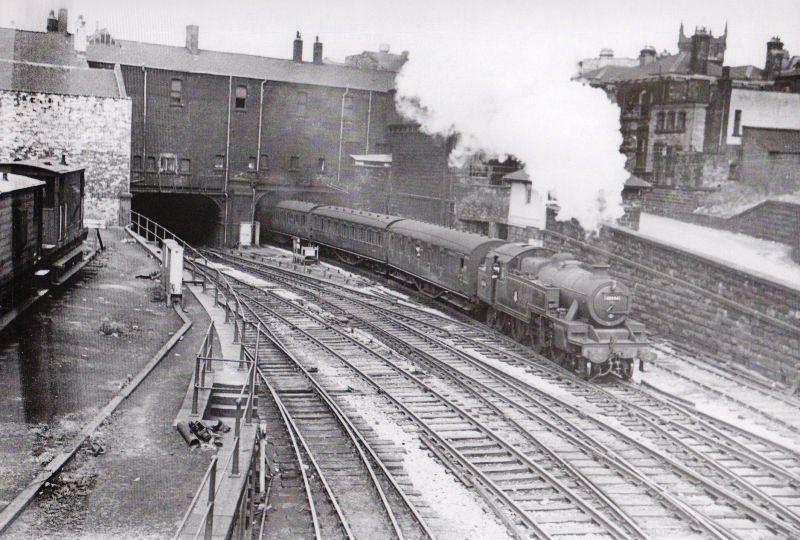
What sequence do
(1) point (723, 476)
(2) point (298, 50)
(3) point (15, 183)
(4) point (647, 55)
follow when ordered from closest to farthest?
(1) point (723, 476) → (3) point (15, 183) → (2) point (298, 50) → (4) point (647, 55)

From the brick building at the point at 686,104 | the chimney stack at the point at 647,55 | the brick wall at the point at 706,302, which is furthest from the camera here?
the chimney stack at the point at 647,55

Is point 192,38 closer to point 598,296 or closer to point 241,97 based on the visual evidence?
point 241,97

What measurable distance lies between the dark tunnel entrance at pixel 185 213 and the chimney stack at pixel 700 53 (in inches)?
1088

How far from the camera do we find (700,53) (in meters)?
43.2

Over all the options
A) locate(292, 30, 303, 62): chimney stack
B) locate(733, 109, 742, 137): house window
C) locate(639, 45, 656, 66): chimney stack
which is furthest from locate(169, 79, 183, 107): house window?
locate(639, 45, 656, 66): chimney stack

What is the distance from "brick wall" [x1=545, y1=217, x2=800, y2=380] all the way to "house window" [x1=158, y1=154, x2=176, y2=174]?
21882mm

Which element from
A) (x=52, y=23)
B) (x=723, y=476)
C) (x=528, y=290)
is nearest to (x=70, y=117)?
(x=52, y=23)

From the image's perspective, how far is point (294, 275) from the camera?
27.5 metres

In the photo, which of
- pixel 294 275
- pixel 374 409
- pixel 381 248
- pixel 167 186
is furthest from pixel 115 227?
pixel 374 409

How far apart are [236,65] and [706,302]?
28.3 metres

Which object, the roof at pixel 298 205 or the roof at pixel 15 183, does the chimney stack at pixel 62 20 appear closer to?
the roof at pixel 298 205

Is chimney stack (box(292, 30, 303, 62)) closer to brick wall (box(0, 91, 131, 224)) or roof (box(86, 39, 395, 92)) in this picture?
roof (box(86, 39, 395, 92))

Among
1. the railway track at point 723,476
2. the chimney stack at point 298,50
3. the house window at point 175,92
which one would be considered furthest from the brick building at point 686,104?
the house window at point 175,92

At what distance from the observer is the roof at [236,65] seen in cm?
3597
